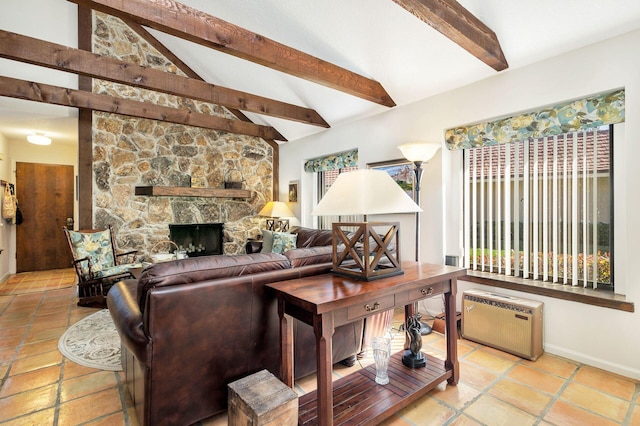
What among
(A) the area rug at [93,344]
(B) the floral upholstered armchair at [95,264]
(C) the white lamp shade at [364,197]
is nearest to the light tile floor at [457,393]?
(A) the area rug at [93,344]

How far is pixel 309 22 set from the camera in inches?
120

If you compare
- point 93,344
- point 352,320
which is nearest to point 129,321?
point 352,320

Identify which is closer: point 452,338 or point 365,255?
point 365,255

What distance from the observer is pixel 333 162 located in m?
4.82

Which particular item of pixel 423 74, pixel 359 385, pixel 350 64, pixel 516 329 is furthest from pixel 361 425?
pixel 350 64

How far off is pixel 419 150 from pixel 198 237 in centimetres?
410

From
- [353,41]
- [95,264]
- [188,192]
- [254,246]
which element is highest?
[353,41]

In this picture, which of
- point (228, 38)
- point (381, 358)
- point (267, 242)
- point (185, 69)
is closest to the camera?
point (381, 358)

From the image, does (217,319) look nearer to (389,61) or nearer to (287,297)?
(287,297)

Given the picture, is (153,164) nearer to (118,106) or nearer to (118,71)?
(118,106)

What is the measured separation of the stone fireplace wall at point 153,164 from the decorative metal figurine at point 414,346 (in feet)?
13.5

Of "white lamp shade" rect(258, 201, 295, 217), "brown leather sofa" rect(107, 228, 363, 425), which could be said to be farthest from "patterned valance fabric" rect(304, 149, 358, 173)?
"brown leather sofa" rect(107, 228, 363, 425)

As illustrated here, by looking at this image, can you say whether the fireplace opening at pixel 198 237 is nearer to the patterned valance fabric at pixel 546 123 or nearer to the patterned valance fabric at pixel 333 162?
the patterned valance fabric at pixel 333 162

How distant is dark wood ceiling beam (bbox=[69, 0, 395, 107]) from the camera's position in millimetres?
2078
